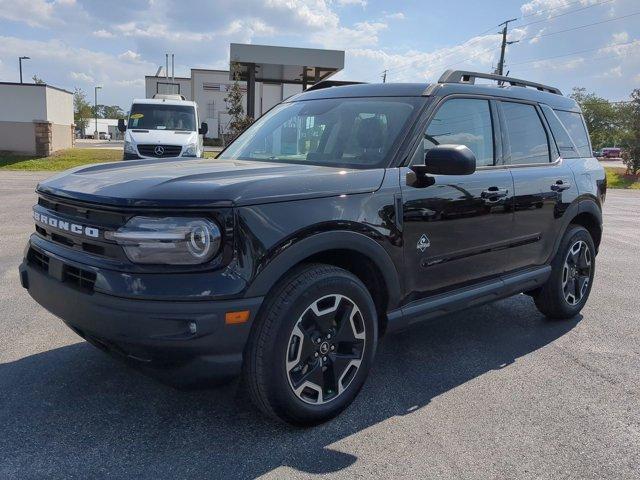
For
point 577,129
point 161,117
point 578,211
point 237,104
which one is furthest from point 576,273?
point 237,104

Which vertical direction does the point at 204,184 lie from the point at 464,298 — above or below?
above

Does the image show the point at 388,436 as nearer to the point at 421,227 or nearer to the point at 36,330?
the point at 421,227

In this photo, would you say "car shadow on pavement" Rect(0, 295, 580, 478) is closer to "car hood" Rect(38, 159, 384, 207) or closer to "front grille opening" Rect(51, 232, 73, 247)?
"front grille opening" Rect(51, 232, 73, 247)

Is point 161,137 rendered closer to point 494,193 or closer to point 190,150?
point 190,150

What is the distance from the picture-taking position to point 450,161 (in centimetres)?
310

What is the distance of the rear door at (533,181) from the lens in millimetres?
4152

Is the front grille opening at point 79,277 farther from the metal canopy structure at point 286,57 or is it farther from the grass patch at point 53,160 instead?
the grass patch at point 53,160

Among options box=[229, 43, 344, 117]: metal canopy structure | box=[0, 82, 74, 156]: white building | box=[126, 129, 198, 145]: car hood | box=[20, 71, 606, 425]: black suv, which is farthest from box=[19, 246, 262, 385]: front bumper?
box=[0, 82, 74, 156]: white building

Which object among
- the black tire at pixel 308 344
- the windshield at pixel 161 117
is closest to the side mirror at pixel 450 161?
the black tire at pixel 308 344

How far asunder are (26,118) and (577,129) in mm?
26252

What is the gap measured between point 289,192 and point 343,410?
50.3 inches

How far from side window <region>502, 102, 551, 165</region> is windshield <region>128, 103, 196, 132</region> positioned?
39.1 ft

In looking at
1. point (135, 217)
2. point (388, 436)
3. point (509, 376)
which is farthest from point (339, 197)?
point (509, 376)

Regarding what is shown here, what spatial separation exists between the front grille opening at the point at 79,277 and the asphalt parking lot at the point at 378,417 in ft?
2.54
